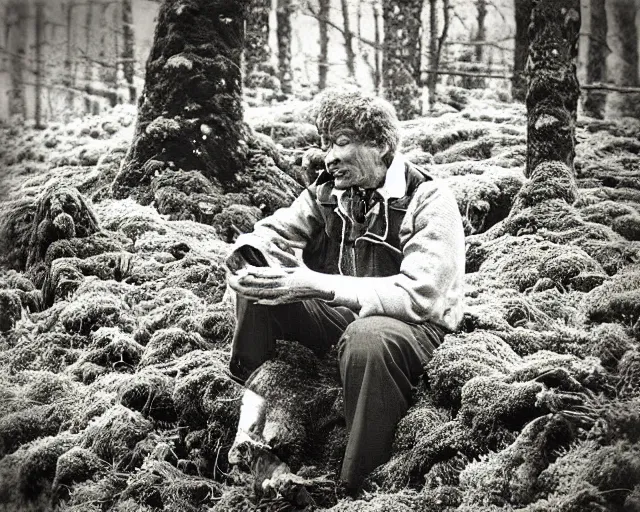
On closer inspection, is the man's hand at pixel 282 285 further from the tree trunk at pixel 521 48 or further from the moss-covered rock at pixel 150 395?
the tree trunk at pixel 521 48

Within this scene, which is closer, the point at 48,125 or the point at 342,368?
the point at 342,368

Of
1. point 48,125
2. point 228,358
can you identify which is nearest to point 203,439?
point 228,358

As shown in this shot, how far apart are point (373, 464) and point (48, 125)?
2649mm

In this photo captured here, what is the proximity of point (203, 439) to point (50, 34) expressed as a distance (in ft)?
7.71

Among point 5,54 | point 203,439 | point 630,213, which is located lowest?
point 203,439

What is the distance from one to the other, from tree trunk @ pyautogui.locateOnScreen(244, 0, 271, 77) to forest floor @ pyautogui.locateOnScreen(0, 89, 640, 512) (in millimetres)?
280

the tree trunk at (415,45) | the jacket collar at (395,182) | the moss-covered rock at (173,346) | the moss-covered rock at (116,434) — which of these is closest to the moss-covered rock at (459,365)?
the jacket collar at (395,182)

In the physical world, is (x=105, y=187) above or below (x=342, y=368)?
above

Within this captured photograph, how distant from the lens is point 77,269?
4398mm

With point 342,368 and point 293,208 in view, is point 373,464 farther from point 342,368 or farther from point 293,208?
point 293,208

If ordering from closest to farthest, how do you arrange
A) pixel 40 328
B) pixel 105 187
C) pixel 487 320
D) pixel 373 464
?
pixel 373 464 → pixel 487 320 → pixel 40 328 → pixel 105 187

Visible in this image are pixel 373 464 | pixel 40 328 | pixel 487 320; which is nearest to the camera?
pixel 373 464

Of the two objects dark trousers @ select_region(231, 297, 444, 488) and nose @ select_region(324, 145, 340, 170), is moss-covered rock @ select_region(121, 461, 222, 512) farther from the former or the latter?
nose @ select_region(324, 145, 340, 170)

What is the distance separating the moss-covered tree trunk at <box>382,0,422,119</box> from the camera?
4.47 metres
